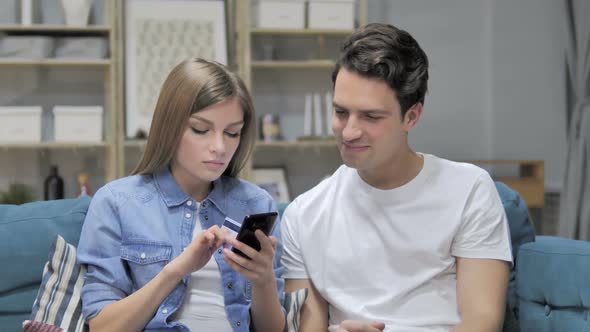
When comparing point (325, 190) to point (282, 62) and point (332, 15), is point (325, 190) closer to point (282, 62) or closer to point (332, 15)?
point (282, 62)

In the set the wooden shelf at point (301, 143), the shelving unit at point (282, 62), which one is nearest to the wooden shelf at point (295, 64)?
the shelving unit at point (282, 62)

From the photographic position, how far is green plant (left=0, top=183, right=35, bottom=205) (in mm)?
4137

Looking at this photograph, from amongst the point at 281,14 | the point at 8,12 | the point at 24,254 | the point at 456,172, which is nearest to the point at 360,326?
the point at 456,172

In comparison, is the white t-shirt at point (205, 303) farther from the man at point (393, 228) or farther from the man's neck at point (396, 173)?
the man's neck at point (396, 173)

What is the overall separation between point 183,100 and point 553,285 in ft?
3.23

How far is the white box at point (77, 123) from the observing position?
4129 mm

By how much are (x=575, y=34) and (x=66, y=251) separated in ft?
12.9

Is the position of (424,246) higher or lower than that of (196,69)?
lower

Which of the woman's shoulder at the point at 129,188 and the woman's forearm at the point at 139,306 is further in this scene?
the woman's shoulder at the point at 129,188

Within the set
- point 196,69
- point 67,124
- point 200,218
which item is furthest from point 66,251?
point 67,124

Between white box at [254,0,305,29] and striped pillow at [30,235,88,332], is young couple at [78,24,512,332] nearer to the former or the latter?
striped pillow at [30,235,88,332]

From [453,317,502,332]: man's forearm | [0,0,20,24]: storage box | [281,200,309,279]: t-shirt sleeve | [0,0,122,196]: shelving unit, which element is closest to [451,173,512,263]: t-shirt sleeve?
[453,317,502,332]: man's forearm

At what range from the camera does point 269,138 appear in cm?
438

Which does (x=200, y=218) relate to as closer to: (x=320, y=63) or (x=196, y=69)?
(x=196, y=69)
